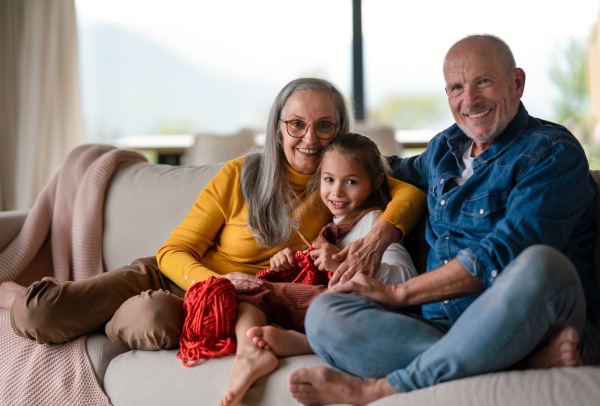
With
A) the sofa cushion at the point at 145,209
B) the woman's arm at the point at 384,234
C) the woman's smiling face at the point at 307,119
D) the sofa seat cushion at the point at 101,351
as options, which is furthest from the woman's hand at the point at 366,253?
the sofa cushion at the point at 145,209

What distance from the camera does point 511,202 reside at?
1.39 m

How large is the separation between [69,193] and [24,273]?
33cm

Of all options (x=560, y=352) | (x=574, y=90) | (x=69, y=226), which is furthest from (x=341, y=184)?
(x=574, y=90)

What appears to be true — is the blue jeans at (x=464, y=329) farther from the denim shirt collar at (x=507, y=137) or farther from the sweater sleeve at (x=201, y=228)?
the sweater sleeve at (x=201, y=228)

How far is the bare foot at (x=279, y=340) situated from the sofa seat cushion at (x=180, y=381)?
2 cm

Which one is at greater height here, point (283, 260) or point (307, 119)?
point (307, 119)

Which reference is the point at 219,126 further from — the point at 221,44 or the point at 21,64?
the point at 21,64

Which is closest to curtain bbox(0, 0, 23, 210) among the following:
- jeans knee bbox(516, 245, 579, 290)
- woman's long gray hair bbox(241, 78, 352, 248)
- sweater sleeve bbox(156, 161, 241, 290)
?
sweater sleeve bbox(156, 161, 241, 290)

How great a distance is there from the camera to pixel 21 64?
14.2 ft

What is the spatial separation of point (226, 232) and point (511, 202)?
2.96 ft

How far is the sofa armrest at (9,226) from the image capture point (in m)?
2.18

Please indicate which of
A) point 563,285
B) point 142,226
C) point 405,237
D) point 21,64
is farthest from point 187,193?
point 21,64

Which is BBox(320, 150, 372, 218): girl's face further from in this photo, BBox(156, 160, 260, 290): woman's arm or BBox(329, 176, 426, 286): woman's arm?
BBox(156, 160, 260, 290): woman's arm

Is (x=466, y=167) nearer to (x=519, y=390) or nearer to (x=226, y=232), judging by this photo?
(x=519, y=390)
